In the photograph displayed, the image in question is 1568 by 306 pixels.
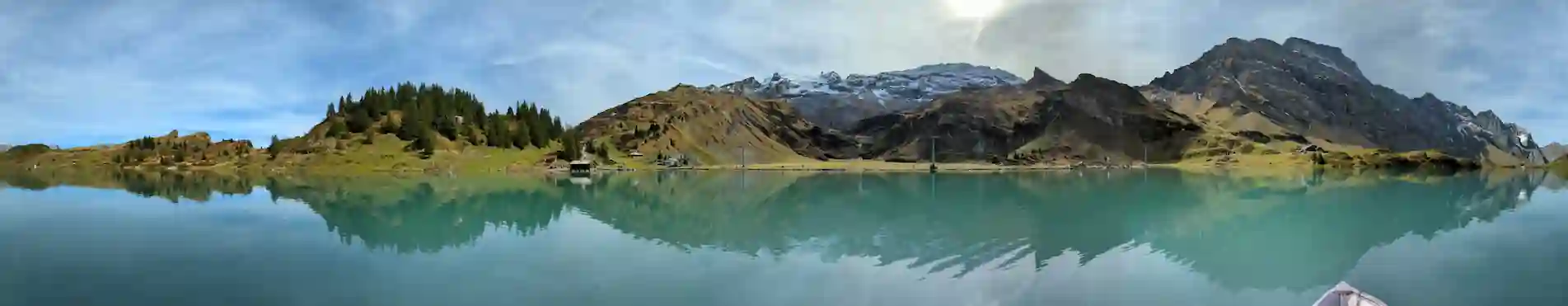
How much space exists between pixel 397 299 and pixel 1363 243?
3244 cm

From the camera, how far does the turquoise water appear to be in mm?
19547

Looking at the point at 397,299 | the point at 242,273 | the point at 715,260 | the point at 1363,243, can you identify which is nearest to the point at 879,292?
the point at 715,260

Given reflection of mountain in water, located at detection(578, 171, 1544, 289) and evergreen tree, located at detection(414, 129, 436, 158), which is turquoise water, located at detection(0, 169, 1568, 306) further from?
evergreen tree, located at detection(414, 129, 436, 158)

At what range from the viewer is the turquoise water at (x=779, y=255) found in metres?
19.5

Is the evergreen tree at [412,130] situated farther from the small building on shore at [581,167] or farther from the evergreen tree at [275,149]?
the small building on shore at [581,167]

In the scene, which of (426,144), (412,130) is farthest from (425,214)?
(412,130)

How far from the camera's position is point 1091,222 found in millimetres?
40031

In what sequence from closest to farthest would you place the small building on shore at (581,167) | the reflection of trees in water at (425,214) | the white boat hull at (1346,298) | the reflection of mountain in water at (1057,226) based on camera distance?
the white boat hull at (1346,298) < the reflection of mountain in water at (1057,226) < the reflection of trees in water at (425,214) < the small building on shore at (581,167)

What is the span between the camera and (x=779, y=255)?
2658cm

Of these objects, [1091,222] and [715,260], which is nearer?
[715,260]

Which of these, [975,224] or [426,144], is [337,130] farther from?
[975,224]

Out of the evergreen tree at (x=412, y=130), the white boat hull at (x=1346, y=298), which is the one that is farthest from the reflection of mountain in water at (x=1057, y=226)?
the evergreen tree at (x=412, y=130)

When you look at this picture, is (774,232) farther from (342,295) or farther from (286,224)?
(286,224)

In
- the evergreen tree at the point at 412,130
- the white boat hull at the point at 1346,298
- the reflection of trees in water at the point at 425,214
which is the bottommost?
the reflection of trees in water at the point at 425,214
